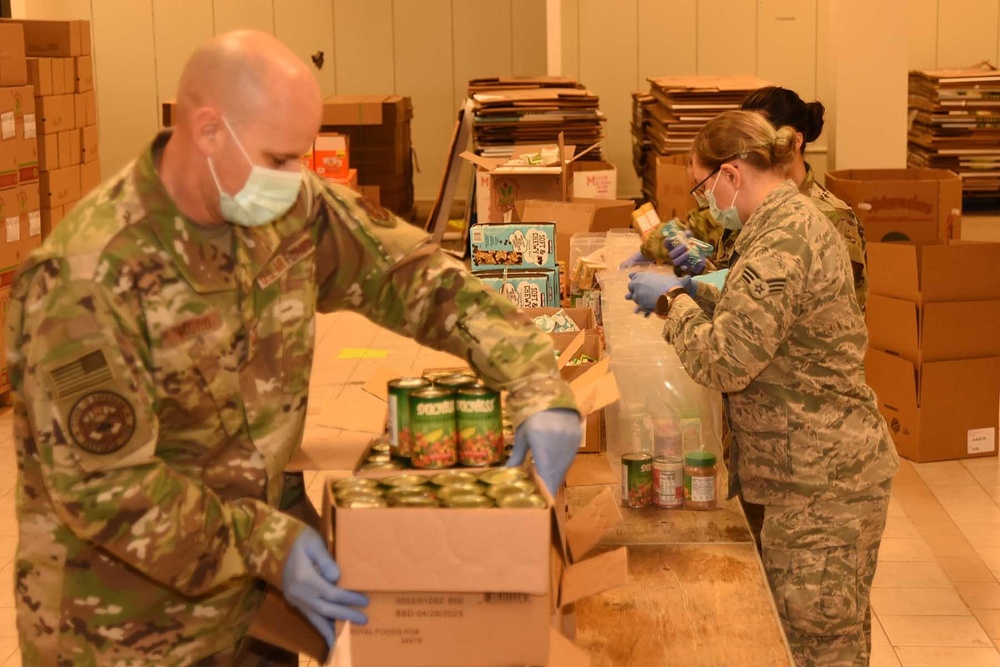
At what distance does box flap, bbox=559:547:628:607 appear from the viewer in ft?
6.54

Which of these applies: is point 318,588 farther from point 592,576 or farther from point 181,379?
point 592,576

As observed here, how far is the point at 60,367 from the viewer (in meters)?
1.69

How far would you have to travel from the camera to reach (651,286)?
3.27 meters

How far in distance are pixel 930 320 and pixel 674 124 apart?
7.20 feet

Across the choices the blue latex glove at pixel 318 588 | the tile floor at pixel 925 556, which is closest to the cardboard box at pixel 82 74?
the tile floor at pixel 925 556

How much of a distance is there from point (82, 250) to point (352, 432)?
676 millimetres

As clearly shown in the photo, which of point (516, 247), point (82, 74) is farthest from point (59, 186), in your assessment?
point (516, 247)

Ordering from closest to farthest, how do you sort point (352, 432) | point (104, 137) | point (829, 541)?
1. point (352, 432)
2. point (829, 541)
3. point (104, 137)

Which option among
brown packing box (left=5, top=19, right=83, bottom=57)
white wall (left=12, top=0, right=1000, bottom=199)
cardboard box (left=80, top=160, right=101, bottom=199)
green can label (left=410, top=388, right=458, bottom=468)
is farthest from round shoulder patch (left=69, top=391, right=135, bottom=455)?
white wall (left=12, top=0, right=1000, bottom=199)

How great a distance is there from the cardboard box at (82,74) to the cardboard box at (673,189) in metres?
3.77

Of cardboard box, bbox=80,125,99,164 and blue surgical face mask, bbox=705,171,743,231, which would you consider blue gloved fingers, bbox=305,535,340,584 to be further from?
cardboard box, bbox=80,125,99,164

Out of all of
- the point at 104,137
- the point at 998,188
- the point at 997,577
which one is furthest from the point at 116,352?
the point at 104,137

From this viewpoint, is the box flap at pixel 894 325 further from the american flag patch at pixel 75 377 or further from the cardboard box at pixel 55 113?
the cardboard box at pixel 55 113

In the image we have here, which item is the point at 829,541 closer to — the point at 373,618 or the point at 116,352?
the point at 373,618
